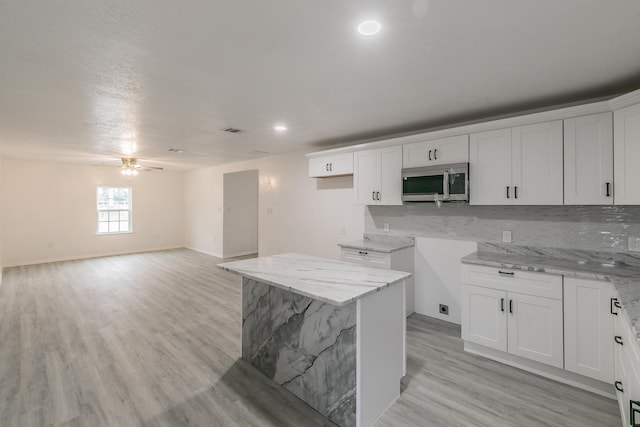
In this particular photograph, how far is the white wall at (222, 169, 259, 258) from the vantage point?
794cm

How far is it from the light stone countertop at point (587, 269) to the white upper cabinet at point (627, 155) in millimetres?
555

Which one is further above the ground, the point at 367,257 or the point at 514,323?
the point at 367,257

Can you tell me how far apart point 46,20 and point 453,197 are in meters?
3.47

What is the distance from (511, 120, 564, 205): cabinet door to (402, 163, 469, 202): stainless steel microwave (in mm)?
462

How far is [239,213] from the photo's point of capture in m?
8.29

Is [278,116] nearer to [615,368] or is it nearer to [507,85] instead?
[507,85]

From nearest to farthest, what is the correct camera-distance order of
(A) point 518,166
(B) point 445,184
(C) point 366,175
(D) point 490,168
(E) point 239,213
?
(A) point 518,166 → (D) point 490,168 → (B) point 445,184 → (C) point 366,175 → (E) point 239,213

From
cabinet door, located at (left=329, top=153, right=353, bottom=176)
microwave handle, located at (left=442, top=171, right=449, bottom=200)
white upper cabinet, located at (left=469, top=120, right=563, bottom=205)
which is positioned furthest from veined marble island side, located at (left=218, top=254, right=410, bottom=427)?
cabinet door, located at (left=329, top=153, right=353, bottom=176)

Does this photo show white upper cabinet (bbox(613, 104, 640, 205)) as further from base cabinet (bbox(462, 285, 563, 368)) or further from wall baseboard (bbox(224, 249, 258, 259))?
wall baseboard (bbox(224, 249, 258, 259))

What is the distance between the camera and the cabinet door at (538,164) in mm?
2709

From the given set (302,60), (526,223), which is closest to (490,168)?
(526,223)

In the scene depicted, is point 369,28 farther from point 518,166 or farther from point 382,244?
point 382,244

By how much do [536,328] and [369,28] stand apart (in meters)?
2.71

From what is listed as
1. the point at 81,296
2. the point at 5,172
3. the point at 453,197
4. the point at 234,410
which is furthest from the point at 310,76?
the point at 5,172
